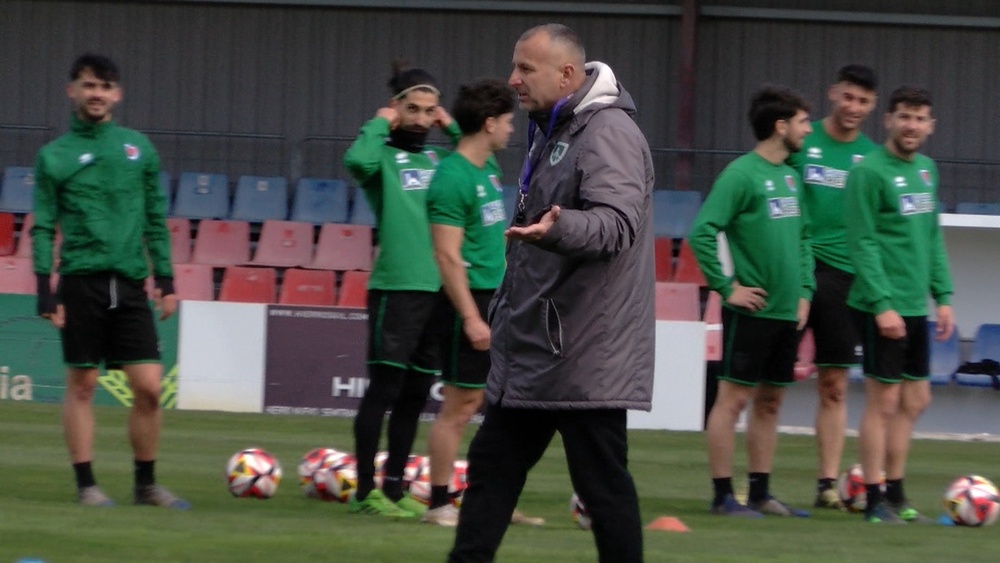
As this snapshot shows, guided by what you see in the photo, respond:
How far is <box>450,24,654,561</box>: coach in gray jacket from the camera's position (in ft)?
15.5

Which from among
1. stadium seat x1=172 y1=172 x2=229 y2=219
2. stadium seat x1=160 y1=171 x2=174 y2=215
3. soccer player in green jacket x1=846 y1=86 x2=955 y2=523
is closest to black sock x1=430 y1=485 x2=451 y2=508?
soccer player in green jacket x1=846 y1=86 x2=955 y2=523

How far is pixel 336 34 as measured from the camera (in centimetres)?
2152

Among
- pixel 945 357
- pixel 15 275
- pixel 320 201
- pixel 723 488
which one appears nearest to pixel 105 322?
pixel 723 488

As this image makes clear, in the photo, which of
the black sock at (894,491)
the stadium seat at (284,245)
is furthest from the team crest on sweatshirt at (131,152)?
the stadium seat at (284,245)

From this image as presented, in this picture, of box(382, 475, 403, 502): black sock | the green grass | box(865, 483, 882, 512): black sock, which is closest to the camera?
the green grass

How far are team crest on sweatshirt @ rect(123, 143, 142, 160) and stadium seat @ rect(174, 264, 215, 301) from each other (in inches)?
383

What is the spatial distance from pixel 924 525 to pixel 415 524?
2.47 m

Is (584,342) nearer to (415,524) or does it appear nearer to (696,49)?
(415,524)

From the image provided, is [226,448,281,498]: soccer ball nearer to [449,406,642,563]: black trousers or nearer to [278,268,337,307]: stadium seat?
[449,406,642,563]: black trousers

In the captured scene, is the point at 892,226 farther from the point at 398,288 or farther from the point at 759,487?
the point at 398,288

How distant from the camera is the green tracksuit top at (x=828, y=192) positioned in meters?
8.52

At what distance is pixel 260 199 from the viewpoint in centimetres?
2009

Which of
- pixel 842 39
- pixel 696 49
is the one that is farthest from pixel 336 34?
pixel 842 39

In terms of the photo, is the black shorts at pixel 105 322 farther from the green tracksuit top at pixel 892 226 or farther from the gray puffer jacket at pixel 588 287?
the green tracksuit top at pixel 892 226
